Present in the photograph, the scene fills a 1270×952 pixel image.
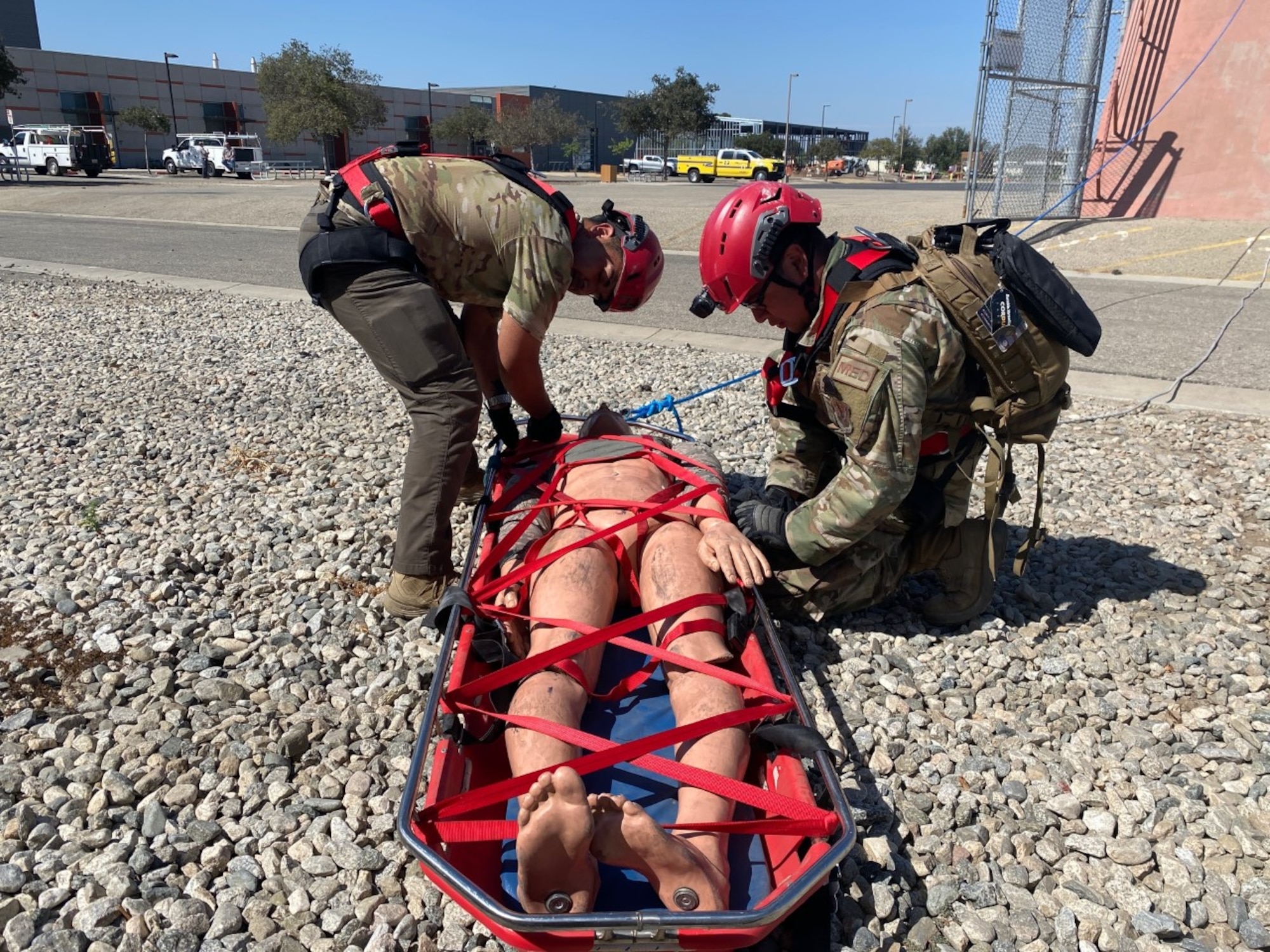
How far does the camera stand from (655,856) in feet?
6.17

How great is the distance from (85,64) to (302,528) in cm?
6392

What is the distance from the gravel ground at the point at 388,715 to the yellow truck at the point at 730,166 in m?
36.1

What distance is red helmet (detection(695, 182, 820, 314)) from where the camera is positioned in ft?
10.5

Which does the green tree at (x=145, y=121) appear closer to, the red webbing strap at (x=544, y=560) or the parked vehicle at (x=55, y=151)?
the parked vehicle at (x=55, y=151)

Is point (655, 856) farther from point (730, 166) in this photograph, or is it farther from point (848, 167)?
point (848, 167)

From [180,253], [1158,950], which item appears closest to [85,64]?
[180,253]

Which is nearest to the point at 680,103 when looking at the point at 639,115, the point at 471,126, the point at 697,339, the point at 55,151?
the point at 639,115

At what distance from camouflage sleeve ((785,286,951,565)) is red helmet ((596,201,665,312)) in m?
0.91

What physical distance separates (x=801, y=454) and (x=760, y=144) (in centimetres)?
A: 6049

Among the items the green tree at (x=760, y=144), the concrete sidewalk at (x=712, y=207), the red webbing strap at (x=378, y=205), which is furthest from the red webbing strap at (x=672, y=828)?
the green tree at (x=760, y=144)

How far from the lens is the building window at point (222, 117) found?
60156mm

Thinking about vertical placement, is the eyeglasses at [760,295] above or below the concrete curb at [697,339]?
above

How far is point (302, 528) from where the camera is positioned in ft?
14.4

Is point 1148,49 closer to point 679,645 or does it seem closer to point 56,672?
point 679,645
